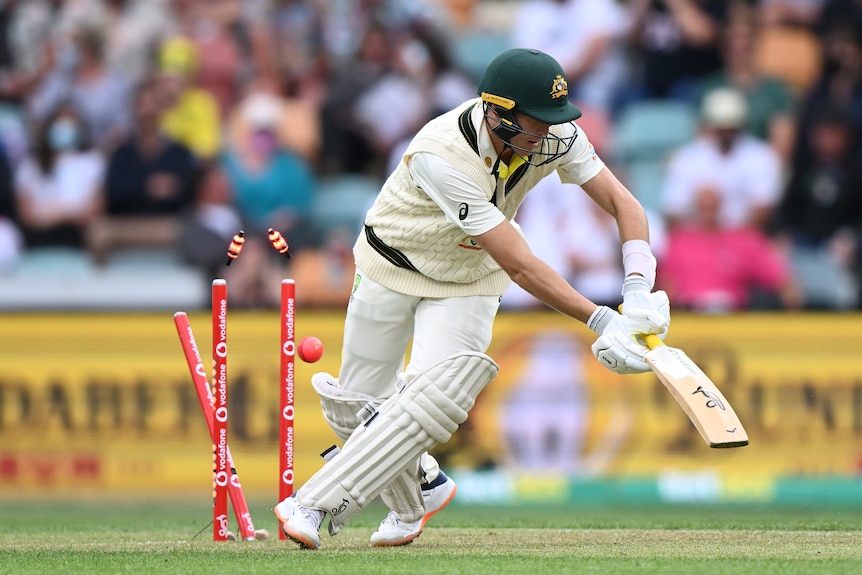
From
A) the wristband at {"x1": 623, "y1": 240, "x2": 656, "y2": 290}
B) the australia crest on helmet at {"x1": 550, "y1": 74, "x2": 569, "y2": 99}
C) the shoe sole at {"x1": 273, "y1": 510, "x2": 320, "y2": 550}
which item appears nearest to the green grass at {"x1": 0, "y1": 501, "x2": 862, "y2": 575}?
the shoe sole at {"x1": 273, "y1": 510, "x2": 320, "y2": 550}

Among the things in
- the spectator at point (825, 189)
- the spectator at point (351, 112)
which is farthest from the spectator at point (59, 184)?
the spectator at point (825, 189)

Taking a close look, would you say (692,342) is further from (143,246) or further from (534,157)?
(143,246)

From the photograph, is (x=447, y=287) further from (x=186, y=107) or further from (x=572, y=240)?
(x=186, y=107)

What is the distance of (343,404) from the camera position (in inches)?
206

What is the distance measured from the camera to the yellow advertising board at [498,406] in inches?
306

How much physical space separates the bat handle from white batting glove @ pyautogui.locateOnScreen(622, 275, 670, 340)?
16 mm

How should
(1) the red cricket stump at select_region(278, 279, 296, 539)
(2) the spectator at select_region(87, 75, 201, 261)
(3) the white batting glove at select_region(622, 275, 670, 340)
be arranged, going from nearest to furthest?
(3) the white batting glove at select_region(622, 275, 670, 340) < (1) the red cricket stump at select_region(278, 279, 296, 539) < (2) the spectator at select_region(87, 75, 201, 261)

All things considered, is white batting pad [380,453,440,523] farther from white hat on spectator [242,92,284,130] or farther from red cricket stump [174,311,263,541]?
white hat on spectator [242,92,284,130]

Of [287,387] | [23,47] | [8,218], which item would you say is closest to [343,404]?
[287,387]

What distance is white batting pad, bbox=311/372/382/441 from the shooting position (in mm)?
5219

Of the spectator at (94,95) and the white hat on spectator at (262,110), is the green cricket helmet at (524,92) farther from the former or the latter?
the spectator at (94,95)

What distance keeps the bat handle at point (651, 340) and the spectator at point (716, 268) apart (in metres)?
4.05

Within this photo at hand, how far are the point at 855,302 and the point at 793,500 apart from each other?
81.2 inches

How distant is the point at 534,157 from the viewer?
5023 mm
